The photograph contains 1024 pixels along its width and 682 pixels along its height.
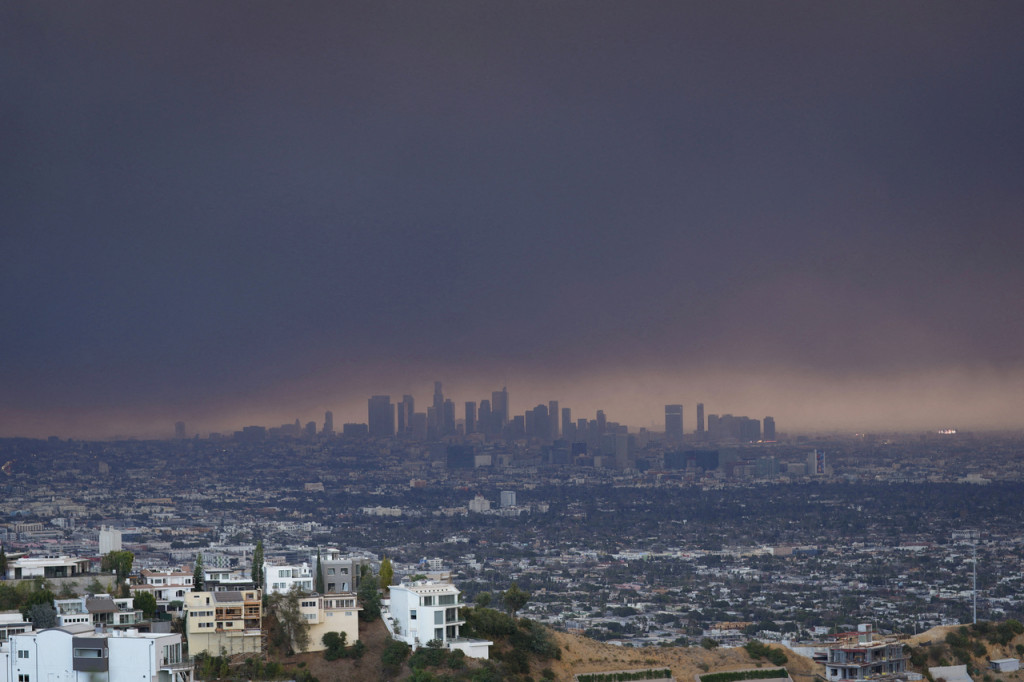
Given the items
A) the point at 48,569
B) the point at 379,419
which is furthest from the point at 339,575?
the point at 379,419

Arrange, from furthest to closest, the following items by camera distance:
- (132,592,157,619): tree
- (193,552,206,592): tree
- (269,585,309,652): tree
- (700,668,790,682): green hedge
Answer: (700,668,790,682): green hedge, (193,552,206,592): tree, (132,592,157,619): tree, (269,585,309,652): tree

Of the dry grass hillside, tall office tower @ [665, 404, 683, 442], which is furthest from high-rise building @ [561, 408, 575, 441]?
the dry grass hillside

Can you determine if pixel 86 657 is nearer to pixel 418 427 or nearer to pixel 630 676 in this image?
pixel 630 676

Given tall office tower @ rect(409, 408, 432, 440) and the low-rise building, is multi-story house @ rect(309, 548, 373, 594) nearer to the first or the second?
the low-rise building

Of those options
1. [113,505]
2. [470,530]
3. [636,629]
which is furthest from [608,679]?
[113,505]

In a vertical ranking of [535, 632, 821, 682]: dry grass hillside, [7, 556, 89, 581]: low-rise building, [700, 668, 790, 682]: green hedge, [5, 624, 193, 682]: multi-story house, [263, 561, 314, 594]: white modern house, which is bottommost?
[700, 668, 790, 682]: green hedge

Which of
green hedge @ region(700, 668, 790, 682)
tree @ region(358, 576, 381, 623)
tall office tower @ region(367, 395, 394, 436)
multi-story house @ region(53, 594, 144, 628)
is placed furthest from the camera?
tall office tower @ region(367, 395, 394, 436)
